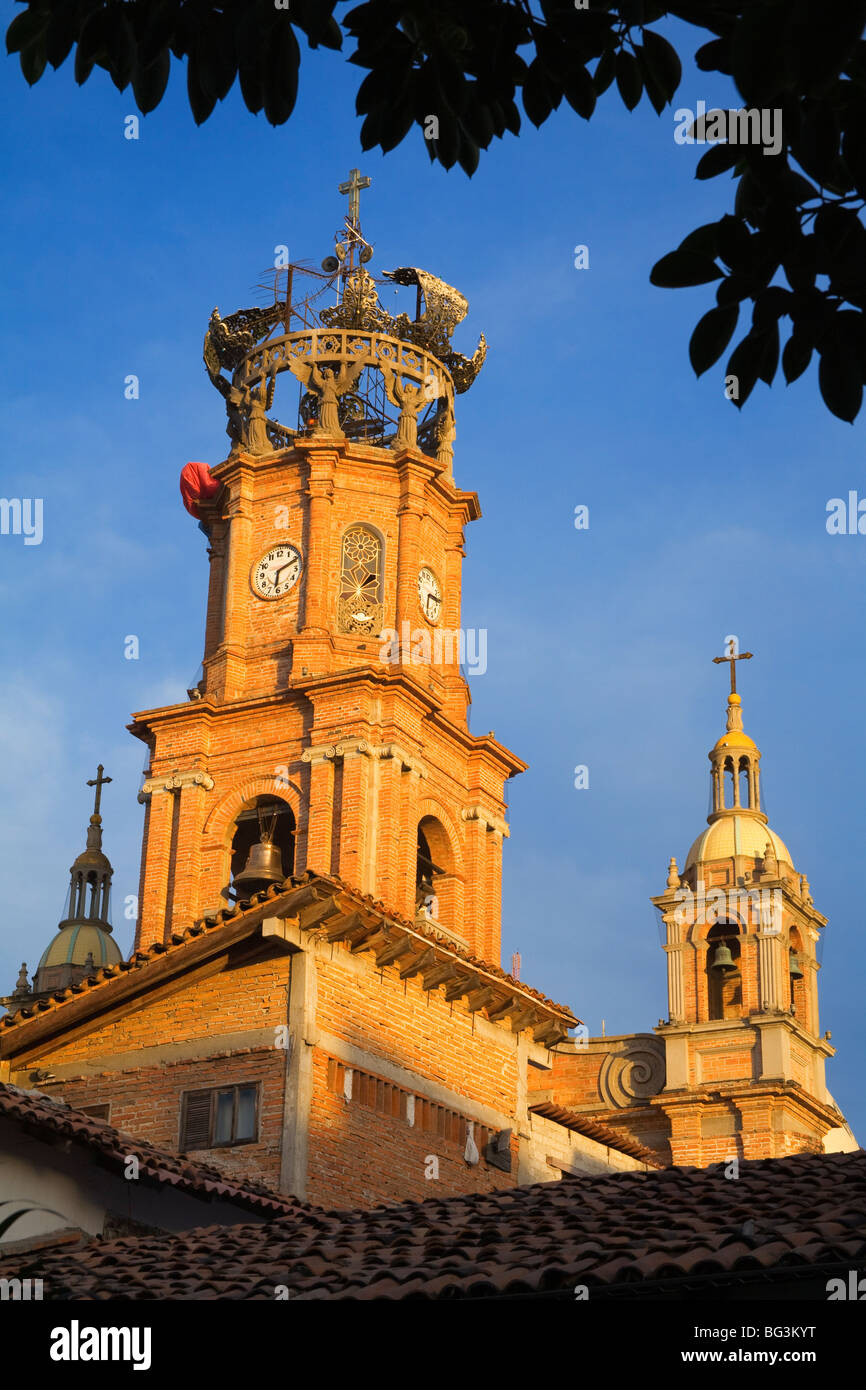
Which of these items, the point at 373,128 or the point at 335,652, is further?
the point at 335,652

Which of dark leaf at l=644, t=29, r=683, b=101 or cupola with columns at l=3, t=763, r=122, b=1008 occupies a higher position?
cupola with columns at l=3, t=763, r=122, b=1008

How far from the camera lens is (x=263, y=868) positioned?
3139 centimetres

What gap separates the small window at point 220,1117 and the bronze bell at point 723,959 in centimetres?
2496

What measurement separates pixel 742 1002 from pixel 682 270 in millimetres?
44262

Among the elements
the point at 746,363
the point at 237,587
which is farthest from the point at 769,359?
the point at 237,587

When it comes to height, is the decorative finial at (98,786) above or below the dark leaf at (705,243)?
above

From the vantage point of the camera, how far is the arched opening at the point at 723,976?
1960 inches

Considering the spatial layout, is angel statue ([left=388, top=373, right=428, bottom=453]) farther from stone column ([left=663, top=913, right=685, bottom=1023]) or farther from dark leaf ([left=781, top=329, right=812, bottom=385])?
dark leaf ([left=781, top=329, right=812, bottom=385])

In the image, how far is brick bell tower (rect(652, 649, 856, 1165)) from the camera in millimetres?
47031

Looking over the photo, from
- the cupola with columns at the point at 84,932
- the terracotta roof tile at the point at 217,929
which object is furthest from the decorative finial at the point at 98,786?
the terracotta roof tile at the point at 217,929

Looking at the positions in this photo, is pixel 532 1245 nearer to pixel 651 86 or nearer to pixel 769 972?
pixel 651 86

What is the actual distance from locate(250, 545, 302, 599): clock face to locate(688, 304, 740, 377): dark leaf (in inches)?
1203

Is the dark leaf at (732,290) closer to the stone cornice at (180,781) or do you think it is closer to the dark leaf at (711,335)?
the dark leaf at (711,335)

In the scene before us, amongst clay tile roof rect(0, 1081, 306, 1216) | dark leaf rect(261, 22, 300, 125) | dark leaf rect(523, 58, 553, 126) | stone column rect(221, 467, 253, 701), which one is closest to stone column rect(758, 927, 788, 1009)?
stone column rect(221, 467, 253, 701)
